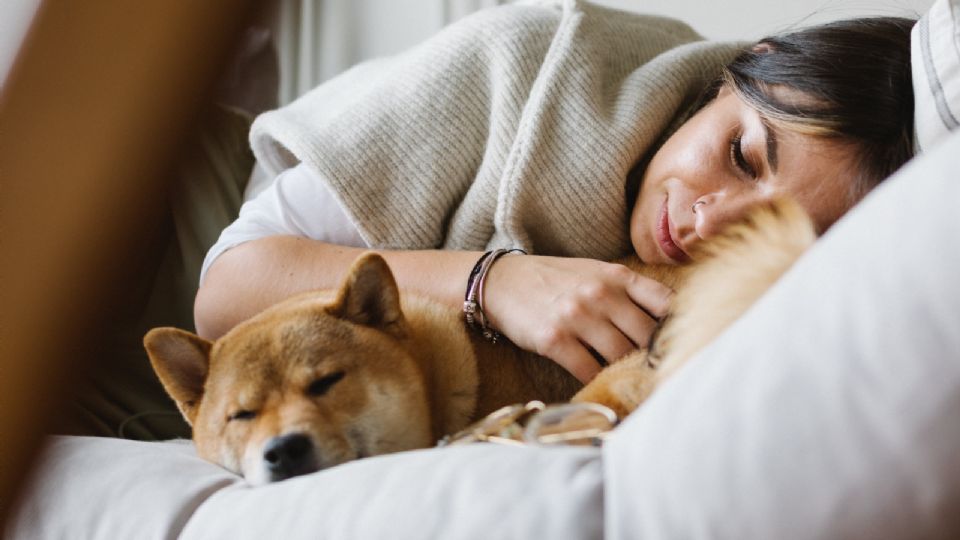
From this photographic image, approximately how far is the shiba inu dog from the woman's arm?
4 centimetres

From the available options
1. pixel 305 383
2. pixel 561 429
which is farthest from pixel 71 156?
pixel 561 429

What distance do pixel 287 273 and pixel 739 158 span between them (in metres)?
0.54

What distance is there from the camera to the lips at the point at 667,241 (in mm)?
884

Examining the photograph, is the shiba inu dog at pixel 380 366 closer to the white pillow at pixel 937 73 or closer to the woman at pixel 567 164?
the woman at pixel 567 164

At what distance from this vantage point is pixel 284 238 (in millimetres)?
1000

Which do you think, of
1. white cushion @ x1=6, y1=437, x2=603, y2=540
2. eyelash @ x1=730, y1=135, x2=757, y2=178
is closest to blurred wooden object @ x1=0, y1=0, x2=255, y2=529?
white cushion @ x1=6, y1=437, x2=603, y2=540

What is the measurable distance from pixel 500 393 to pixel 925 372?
1.71 feet

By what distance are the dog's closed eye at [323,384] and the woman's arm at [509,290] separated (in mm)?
205

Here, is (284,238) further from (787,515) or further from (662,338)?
(787,515)

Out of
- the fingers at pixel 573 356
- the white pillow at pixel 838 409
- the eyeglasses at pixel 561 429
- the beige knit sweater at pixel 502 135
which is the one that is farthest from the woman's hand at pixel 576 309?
the white pillow at pixel 838 409

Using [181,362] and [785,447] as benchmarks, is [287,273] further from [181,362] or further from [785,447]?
[785,447]

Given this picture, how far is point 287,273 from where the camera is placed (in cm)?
97

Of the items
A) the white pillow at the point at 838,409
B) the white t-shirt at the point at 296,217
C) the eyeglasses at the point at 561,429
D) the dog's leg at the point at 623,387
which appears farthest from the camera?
the white t-shirt at the point at 296,217

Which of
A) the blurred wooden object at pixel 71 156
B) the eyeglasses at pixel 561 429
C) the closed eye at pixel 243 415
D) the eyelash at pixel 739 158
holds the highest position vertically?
the blurred wooden object at pixel 71 156
